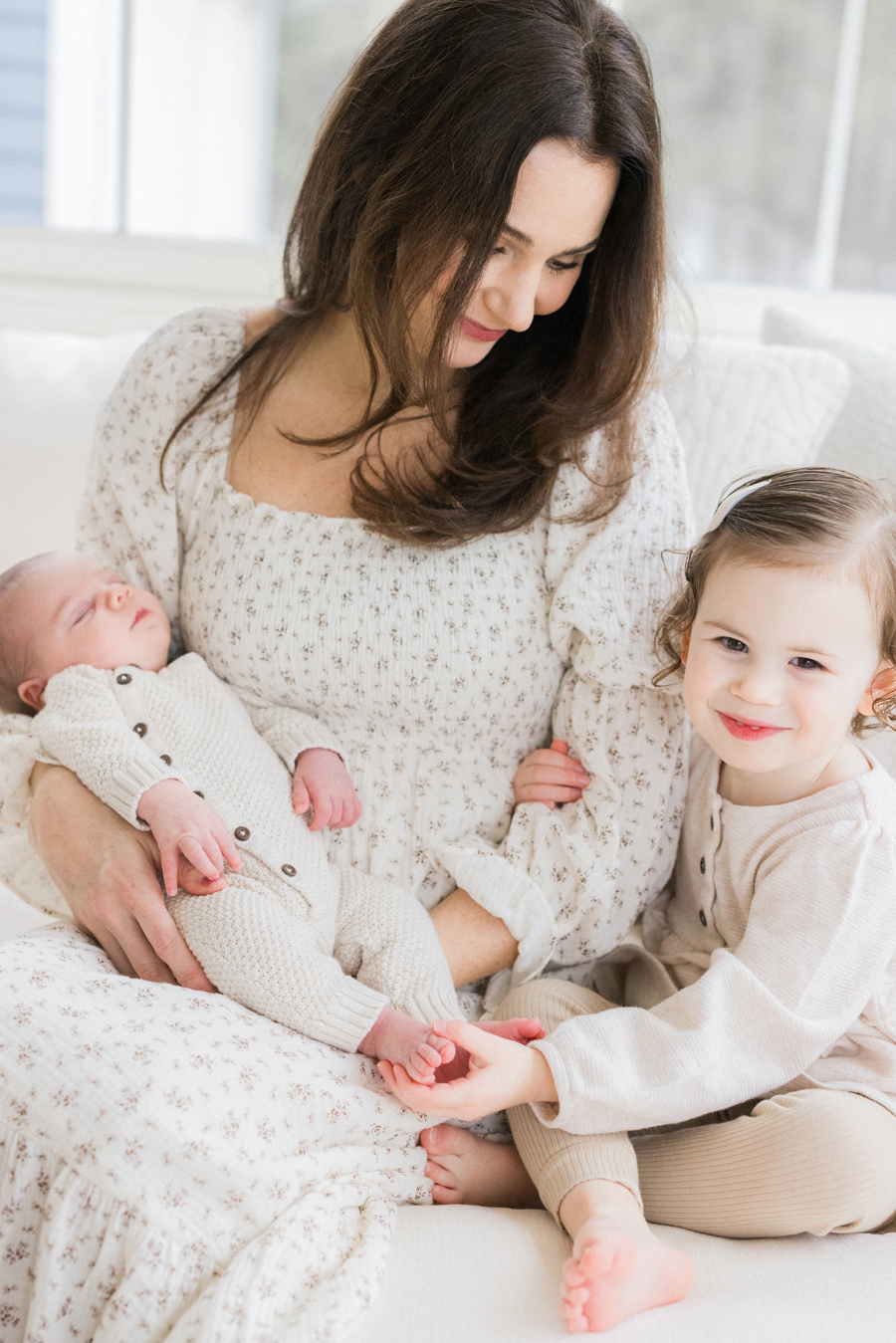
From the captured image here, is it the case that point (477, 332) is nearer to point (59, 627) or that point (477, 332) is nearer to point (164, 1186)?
point (59, 627)

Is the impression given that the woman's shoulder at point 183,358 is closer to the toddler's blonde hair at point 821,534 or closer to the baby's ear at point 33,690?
the baby's ear at point 33,690

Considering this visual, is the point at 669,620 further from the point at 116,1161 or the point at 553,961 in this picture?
the point at 116,1161

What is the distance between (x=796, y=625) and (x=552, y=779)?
0.33m

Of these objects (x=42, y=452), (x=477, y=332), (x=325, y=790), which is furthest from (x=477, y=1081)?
(x=42, y=452)

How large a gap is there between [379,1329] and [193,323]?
3.51 ft

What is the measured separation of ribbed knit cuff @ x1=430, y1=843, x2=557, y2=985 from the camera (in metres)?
1.17

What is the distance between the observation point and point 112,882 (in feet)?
3.48

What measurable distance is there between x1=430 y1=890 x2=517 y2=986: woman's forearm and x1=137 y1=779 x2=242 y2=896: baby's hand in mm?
240

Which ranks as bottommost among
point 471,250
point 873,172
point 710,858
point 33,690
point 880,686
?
point 710,858

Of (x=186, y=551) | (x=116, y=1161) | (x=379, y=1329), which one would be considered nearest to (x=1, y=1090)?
(x=116, y=1161)

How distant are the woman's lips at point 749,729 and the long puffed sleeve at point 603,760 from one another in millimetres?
139

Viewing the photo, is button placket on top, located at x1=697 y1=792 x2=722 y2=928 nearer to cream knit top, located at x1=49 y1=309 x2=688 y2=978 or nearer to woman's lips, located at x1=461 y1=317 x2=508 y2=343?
cream knit top, located at x1=49 y1=309 x2=688 y2=978

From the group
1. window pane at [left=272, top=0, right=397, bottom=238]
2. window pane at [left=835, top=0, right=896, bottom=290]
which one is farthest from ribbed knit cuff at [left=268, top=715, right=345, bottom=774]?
window pane at [left=835, top=0, right=896, bottom=290]

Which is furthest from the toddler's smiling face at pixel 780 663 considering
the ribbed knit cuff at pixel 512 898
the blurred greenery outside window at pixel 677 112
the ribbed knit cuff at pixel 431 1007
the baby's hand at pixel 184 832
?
the blurred greenery outside window at pixel 677 112
